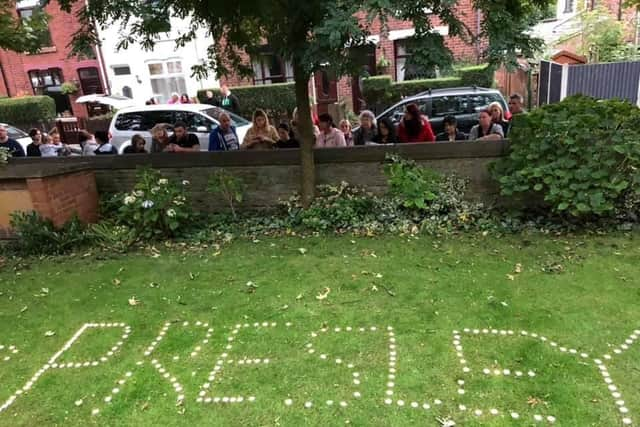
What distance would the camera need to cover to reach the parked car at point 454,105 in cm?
1038

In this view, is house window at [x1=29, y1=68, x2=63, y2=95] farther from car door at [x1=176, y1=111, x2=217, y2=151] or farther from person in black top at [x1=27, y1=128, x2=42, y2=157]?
person in black top at [x1=27, y1=128, x2=42, y2=157]

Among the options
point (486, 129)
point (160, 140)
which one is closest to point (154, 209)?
point (160, 140)

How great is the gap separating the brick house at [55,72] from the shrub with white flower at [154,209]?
17272 millimetres

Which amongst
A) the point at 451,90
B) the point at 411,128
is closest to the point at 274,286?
the point at 411,128

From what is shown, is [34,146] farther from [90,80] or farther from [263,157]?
[90,80]

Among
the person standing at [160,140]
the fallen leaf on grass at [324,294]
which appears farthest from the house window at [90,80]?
the fallen leaf on grass at [324,294]

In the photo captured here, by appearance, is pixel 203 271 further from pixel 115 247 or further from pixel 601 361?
pixel 601 361

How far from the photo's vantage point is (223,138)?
8.54m

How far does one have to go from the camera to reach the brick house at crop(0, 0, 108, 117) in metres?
21.8

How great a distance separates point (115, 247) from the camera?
648 centimetres

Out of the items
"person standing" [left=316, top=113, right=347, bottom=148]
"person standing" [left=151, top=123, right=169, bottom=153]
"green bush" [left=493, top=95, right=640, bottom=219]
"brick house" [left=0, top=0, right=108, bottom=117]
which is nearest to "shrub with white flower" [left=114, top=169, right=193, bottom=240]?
"person standing" [left=151, top=123, right=169, bottom=153]

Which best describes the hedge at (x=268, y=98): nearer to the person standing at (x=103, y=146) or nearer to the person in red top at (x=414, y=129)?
the person standing at (x=103, y=146)

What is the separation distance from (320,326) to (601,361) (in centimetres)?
215

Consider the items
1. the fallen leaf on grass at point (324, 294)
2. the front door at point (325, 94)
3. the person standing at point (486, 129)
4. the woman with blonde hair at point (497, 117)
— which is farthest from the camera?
the front door at point (325, 94)
